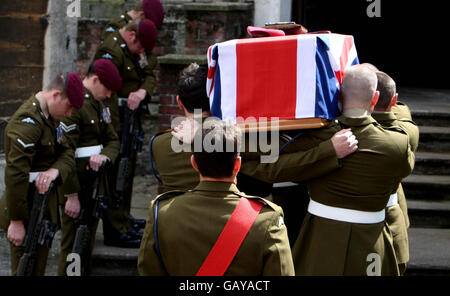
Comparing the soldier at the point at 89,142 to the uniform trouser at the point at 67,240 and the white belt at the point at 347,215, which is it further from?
the white belt at the point at 347,215

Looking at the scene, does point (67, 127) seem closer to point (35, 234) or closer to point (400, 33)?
point (35, 234)

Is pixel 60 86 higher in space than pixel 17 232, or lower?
higher

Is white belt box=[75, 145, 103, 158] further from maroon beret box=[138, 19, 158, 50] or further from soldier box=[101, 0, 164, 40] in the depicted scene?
soldier box=[101, 0, 164, 40]

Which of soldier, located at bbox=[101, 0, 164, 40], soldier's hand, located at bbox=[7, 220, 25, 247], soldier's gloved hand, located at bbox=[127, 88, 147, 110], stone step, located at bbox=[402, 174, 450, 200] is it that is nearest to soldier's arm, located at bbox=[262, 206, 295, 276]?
soldier's hand, located at bbox=[7, 220, 25, 247]

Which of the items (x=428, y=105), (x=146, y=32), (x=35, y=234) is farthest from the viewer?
(x=428, y=105)

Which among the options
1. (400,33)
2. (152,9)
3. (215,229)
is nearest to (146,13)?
(152,9)

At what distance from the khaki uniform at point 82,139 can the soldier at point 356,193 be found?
1.88m

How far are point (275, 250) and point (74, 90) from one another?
2.29 metres

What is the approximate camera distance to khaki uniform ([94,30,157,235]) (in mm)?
5363

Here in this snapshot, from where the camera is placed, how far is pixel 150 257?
261cm

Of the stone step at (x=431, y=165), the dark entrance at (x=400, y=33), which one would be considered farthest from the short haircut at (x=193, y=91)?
the dark entrance at (x=400, y=33)

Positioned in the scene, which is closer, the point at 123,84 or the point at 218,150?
the point at 218,150
